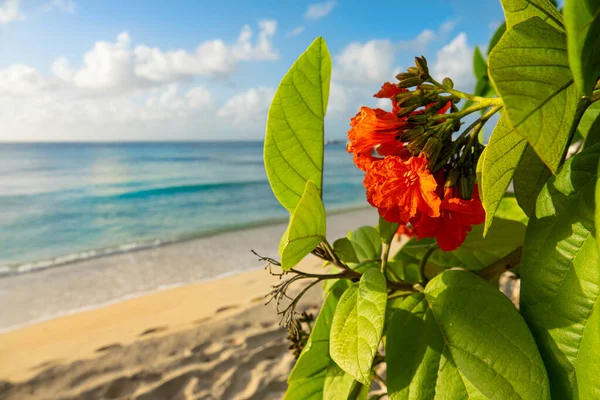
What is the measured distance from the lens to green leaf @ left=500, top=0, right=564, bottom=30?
416 millimetres

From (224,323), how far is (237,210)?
847 centimetres

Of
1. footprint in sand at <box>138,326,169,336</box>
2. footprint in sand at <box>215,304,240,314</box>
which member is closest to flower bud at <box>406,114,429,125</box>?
footprint in sand at <box>138,326,169,336</box>

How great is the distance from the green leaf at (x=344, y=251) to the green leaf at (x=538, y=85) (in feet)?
1.29

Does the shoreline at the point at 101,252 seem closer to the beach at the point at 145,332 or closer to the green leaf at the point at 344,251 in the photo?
the beach at the point at 145,332

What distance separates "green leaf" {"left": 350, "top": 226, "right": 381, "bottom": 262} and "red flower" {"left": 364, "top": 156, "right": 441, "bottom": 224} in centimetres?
22

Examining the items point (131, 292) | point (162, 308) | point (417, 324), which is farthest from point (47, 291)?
point (417, 324)

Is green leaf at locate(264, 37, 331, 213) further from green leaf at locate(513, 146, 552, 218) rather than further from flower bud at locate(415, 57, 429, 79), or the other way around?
green leaf at locate(513, 146, 552, 218)

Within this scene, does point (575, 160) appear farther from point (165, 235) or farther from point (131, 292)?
point (165, 235)

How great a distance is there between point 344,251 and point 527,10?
388 mm

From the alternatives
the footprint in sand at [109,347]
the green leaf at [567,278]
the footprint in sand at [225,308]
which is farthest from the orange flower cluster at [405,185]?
the footprint in sand at [225,308]

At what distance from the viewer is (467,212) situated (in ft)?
1.79

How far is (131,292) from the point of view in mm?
5586

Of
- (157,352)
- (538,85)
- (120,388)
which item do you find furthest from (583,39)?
(157,352)

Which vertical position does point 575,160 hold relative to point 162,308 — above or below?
above
